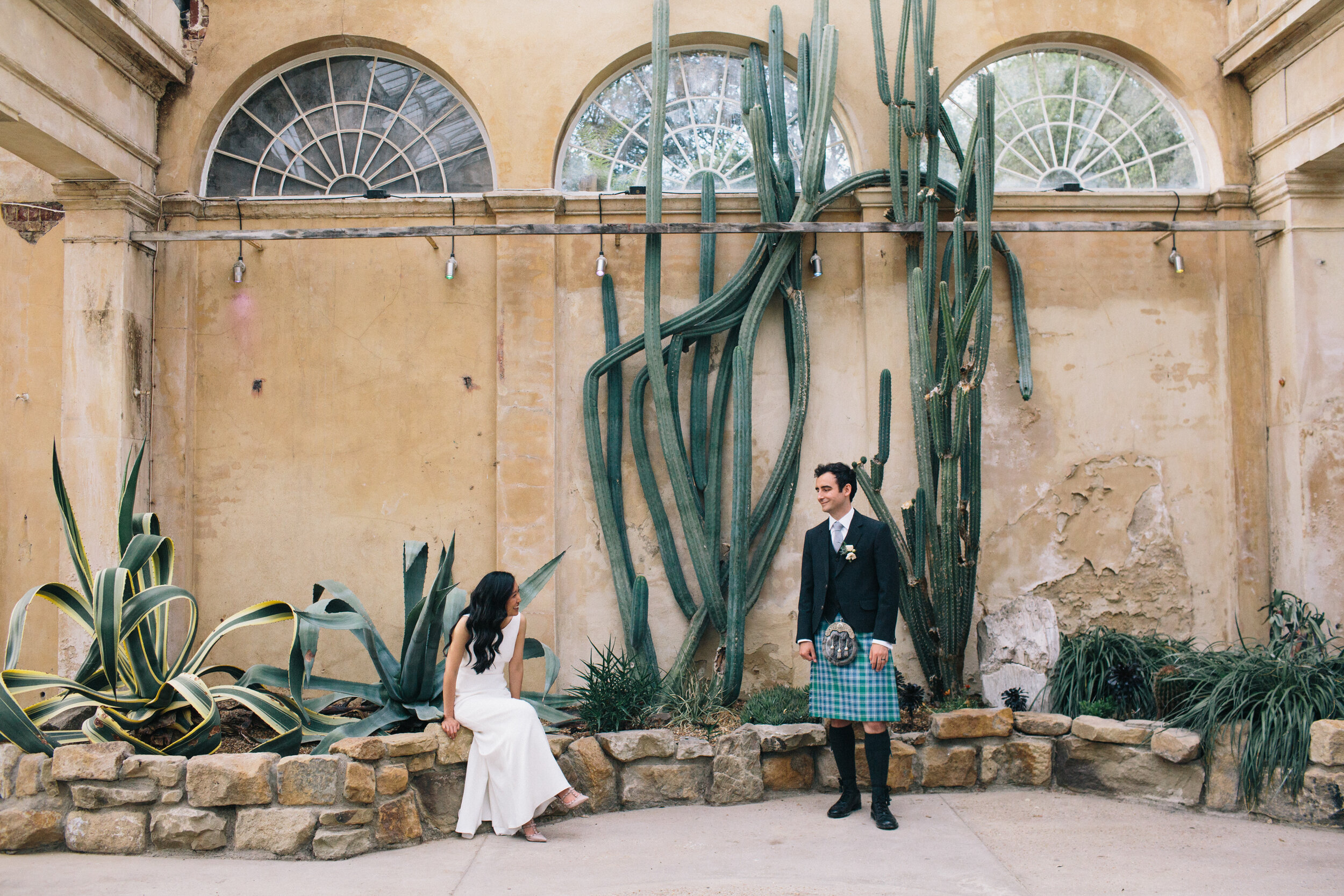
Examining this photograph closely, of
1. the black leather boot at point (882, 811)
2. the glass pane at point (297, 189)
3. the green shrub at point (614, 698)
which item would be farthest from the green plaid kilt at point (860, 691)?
the glass pane at point (297, 189)

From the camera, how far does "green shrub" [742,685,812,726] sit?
15.6ft

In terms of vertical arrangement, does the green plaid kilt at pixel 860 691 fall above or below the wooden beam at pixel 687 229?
below

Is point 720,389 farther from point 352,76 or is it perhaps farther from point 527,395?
point 352,76

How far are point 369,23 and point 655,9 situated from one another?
185cm

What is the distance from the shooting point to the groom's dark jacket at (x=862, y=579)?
4.04 meters

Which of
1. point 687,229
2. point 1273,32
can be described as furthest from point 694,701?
point 1273,32

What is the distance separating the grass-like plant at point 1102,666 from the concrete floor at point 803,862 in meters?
0.69

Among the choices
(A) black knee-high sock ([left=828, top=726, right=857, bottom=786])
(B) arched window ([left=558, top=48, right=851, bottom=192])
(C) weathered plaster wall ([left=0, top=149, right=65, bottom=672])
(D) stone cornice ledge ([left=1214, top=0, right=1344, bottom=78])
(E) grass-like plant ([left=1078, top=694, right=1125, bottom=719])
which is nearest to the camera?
(A) black knee-high sock ([left=828, top=726, right=857, bottom=786])

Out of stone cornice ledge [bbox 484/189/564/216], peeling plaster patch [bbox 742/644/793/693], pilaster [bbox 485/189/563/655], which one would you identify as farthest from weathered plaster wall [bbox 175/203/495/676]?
peeling plaster patch [bbox 742/644/793/693]

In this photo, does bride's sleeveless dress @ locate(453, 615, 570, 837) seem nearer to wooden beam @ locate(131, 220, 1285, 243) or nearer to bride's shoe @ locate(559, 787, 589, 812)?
bride's shoe @ locate(559, 787, 589, 812)

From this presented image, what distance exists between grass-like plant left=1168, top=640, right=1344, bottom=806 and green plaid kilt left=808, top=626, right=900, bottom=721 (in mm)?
1457

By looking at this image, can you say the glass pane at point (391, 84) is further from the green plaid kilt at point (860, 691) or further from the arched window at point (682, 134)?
the green plaid kilt at point (860, 691)

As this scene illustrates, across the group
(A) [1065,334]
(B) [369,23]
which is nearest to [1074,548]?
Answer: (A) [1065,334]

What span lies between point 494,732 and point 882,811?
1.65 metres
